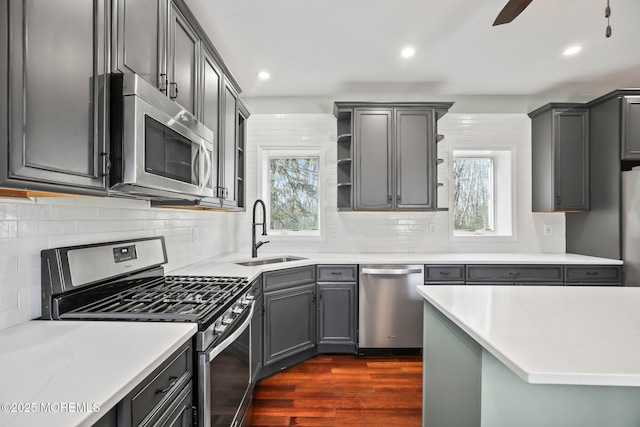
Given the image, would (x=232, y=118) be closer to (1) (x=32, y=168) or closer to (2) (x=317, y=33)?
(2) (x=317, y=33)

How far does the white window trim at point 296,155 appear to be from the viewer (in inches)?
143

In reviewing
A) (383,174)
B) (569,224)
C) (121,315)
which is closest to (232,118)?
(383,174)

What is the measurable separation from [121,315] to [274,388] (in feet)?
5.24

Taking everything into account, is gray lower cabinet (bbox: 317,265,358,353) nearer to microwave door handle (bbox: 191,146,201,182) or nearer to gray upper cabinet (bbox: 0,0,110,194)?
microwave door handle (bbox: 191,146,201,182)

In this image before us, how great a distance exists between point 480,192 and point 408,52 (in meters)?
1.92

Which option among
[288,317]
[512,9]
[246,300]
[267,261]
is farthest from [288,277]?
[512,9]

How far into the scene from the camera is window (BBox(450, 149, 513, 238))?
3.74m

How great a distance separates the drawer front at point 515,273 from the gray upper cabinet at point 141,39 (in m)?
2.89

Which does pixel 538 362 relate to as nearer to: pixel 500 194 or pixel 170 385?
pixel 170 385

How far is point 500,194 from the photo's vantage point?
376 cm

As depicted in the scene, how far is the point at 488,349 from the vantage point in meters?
0.98

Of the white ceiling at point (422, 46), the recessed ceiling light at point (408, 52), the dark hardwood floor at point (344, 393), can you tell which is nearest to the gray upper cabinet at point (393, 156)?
the white ceiling at point (422, 46)

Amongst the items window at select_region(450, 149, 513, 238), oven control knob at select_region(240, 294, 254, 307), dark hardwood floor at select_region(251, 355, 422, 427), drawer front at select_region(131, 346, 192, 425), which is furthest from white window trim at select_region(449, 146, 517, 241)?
drawer front at select_region(131, 346, 192, 425)

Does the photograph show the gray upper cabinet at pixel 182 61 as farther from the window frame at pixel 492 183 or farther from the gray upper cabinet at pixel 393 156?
the window frame at pixel 492 183
